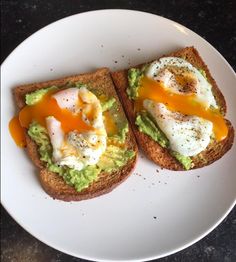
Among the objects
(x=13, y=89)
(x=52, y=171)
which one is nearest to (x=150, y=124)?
(x=52, y=171)

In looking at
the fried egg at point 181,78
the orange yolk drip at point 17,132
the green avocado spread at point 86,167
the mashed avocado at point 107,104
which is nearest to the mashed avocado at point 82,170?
the green avocado spread at point 86,167

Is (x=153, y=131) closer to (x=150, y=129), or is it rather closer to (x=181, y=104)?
(x=150, y=129)

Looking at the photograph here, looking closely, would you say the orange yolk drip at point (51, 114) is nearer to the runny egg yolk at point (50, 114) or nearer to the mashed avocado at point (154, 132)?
the runny egg yolk at point (50, 114)

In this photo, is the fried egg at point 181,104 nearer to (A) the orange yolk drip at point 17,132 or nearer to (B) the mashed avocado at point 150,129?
(B) the mashed avocado at point 150,129

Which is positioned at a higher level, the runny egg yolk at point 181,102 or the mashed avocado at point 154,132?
the runny egg yolk at point 181,102

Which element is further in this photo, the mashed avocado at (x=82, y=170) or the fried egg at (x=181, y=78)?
the fried egg at (x=181, y=78)

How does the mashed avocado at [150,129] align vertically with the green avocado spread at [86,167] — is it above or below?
above

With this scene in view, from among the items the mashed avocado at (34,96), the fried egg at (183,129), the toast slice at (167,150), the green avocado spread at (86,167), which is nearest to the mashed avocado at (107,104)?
the green avocado spread at (86,167)
